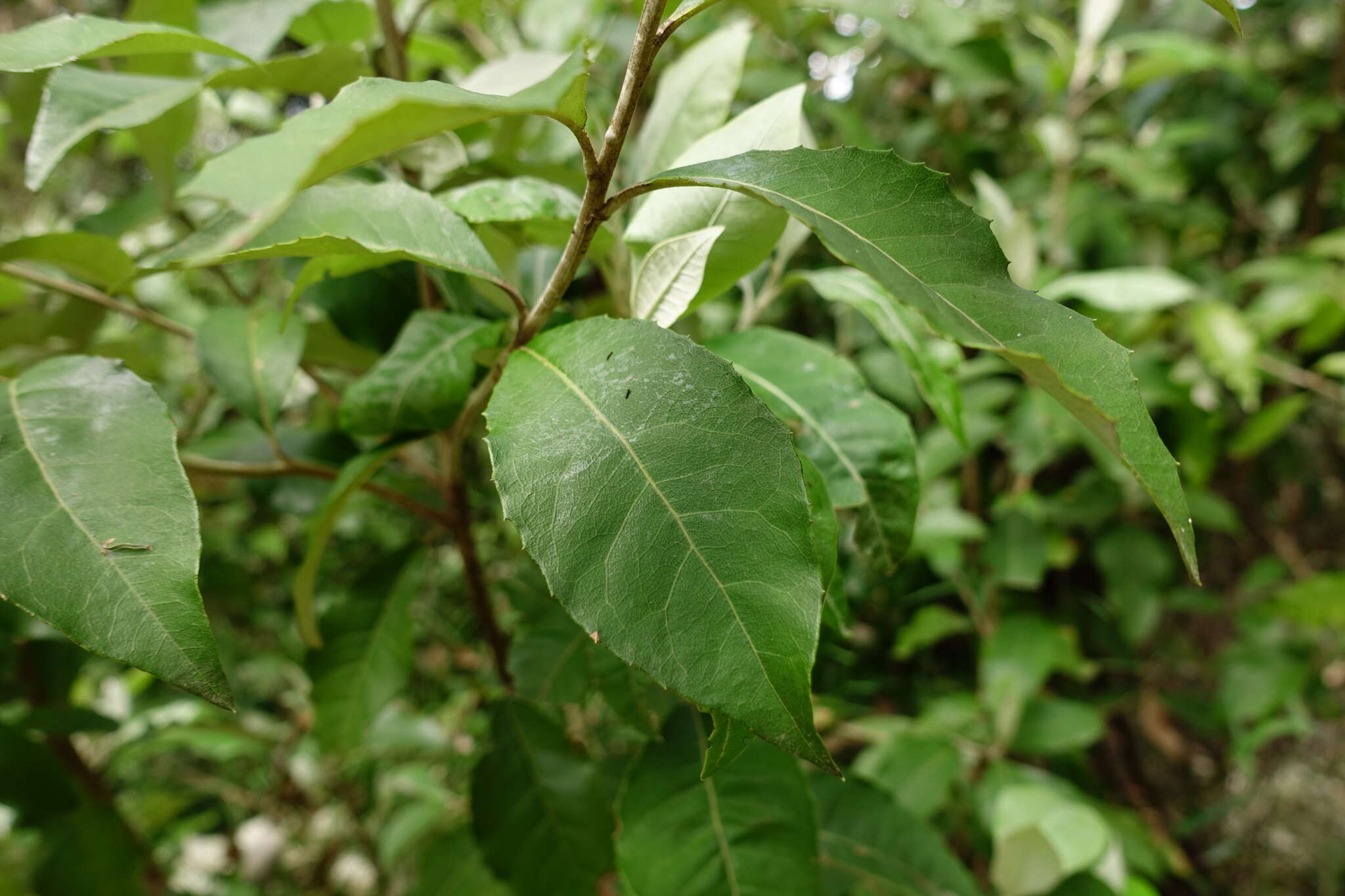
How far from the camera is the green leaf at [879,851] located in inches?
27.2

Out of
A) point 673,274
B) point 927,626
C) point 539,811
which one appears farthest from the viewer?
point 927,626

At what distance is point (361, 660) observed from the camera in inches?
27.9

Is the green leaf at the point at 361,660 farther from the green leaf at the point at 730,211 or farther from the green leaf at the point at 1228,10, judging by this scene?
the green leaf at the point at 1228,10

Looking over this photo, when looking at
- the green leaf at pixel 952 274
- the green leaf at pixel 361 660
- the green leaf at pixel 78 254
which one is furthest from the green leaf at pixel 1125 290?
the green leaf at pixel 78 254

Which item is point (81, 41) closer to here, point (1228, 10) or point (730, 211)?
point (730, 211)

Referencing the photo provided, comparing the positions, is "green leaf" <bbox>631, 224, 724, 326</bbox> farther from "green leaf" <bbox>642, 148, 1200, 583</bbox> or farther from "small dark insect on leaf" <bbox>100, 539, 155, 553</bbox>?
"small dark insect on leaf" <bbox>100, 539, 155, 553</bbox>

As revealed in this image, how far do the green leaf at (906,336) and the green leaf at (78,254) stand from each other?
50 cm

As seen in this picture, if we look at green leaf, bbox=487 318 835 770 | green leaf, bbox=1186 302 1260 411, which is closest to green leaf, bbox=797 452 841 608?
green leaf, bbox=487 318 835 770

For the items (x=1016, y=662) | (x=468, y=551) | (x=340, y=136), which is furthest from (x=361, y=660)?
(x=1016, y=662)

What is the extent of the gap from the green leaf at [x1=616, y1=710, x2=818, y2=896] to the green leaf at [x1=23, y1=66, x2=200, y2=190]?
21.4 inches

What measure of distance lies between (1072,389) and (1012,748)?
2.86ft

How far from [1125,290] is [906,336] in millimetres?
492

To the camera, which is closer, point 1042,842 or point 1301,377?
point 1042,842

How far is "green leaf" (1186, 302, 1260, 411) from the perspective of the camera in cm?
104
